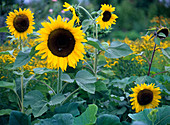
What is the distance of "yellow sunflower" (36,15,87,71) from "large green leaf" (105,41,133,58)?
1.15 ft

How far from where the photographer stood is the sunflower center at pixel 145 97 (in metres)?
1.68

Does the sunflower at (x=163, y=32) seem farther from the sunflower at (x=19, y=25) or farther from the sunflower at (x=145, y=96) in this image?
the sunflower at (x=19, y=25)

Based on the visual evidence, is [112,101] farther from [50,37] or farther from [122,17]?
[122,17]

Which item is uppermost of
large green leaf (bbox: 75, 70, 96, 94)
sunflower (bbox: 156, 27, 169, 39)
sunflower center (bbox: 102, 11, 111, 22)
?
sunflower center (bbox: 102, 11, 111, 22)

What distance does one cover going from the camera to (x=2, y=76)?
89.3 inches

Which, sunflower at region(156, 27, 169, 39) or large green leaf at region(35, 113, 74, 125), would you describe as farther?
sunflower at region(156, 27, 169, 39)

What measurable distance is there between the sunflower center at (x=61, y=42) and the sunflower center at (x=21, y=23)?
18.6 inches

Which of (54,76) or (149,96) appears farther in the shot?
(54,76)

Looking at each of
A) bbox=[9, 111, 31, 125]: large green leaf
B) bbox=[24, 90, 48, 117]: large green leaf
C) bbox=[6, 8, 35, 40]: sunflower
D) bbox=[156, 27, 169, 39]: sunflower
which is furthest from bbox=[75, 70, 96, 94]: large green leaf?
bbox=[156, 27, 169, 39]: sunflower

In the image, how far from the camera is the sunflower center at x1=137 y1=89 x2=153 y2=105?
168 centimetres

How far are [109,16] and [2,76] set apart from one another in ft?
4.39

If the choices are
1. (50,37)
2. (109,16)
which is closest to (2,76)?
(50,37)

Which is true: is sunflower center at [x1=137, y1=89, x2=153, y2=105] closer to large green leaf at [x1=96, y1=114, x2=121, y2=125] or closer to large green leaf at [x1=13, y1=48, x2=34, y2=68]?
large green leaf at [x1=96, y1=114, x2=121, y2=125]

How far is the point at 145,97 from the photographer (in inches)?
66.4
